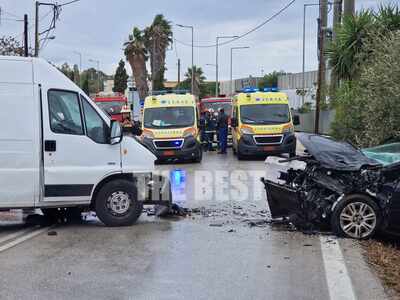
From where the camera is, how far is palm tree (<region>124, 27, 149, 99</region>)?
65.5m

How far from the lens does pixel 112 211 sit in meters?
8.56

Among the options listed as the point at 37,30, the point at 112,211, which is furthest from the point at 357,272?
the point at 37,30

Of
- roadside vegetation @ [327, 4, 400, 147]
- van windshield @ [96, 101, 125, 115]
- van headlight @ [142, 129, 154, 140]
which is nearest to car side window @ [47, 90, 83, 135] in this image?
roadside vegetation @ [327, 4, 400, 147]

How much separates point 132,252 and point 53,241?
128 centimetres

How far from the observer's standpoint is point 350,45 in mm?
19172

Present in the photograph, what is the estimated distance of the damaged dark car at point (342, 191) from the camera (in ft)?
24.2

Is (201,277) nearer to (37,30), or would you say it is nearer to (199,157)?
(199,157)

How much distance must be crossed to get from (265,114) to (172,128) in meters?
3.28

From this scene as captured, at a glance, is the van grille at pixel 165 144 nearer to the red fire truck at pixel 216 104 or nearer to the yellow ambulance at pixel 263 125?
the yellow ambulance at pixel 263 125

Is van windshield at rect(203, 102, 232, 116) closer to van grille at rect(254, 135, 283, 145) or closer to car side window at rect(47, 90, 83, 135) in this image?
van grille at rect(254, 135, 283, 145)

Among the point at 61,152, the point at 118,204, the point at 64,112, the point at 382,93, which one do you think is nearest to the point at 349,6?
the point at 382,93

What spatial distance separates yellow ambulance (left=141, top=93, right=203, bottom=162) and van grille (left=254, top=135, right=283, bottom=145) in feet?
6.50

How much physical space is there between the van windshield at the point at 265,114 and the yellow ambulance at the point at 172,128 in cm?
174

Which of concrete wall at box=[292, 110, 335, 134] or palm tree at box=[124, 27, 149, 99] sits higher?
palm tree at box=[124, 27, 149, 99]
